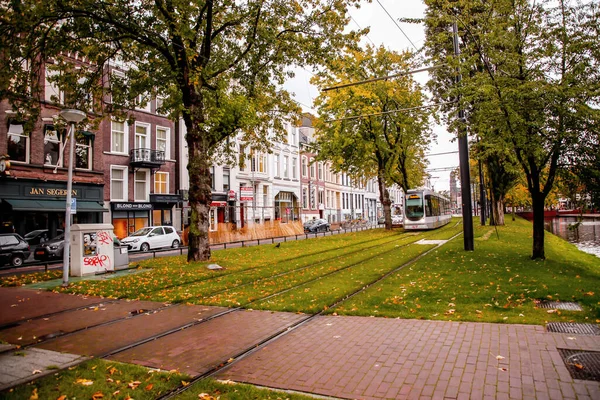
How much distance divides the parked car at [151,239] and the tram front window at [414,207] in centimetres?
1824

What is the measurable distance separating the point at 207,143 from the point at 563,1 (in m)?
12.5

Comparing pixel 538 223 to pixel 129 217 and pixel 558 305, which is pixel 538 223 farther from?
pixel 129 217

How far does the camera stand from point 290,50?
599 inches

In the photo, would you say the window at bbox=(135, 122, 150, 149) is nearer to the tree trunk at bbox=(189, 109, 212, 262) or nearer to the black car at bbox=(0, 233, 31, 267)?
the black car at bbox=(0, 233, 31, 267)

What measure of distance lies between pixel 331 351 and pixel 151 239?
23.4 metres

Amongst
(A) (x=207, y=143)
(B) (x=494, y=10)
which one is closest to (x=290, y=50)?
(A) (x=207, y=143)

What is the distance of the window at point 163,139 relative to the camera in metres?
34.5

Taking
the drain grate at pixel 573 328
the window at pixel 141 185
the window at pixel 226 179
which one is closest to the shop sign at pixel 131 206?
the window at pixel 141 185

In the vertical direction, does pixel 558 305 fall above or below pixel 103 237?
below

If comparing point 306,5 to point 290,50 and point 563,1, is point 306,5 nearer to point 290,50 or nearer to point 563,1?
point 290,50

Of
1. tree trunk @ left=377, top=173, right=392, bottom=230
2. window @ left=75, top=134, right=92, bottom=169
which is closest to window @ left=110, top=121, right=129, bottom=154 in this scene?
window @ left=75, top=134, right=92, bottom=169

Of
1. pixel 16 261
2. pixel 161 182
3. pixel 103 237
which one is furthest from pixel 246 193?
pixel 103 237

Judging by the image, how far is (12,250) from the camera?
19062 mm

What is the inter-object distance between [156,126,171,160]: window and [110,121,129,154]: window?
3.31m
